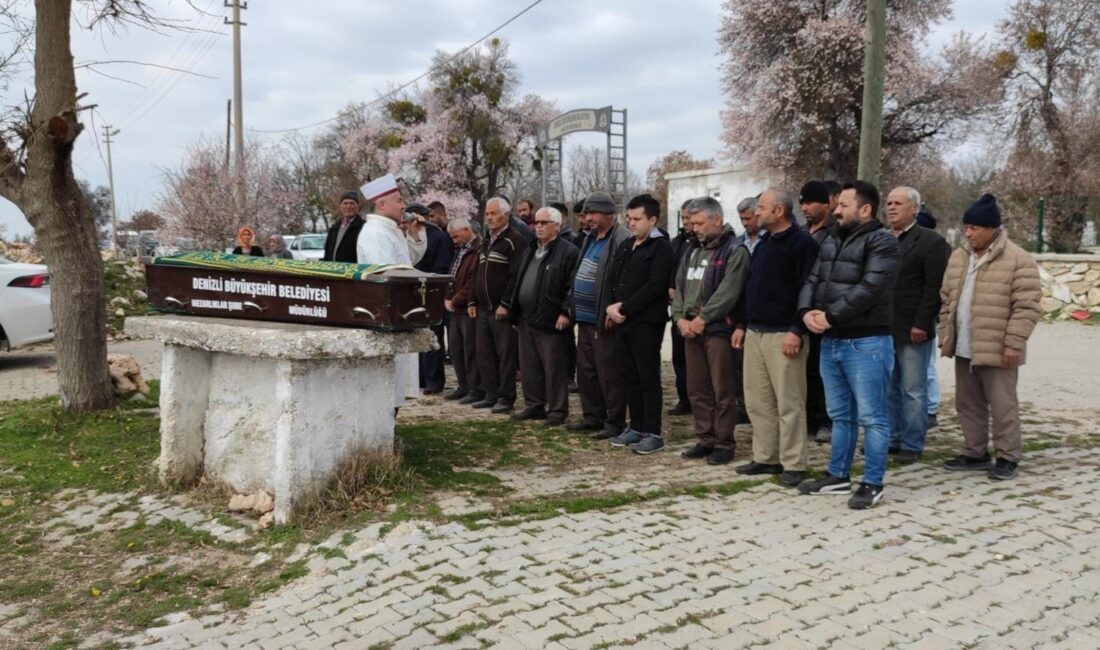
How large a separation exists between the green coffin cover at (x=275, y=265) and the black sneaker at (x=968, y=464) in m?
4.00

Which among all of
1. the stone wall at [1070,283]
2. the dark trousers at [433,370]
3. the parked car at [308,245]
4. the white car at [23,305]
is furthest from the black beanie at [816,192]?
the parked car at [308,245]

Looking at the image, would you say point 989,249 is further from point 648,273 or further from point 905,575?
point 905,575

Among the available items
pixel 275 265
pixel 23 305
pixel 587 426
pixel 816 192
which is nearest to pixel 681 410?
pixel 587 426

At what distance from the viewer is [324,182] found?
4306 centimetres

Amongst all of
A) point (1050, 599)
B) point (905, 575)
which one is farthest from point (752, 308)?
point (1050, 599)

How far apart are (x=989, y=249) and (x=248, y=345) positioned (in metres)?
4.85

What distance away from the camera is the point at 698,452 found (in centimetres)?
628

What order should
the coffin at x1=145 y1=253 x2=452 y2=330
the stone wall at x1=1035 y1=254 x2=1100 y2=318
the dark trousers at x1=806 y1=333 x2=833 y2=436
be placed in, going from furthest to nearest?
the stone wall at x1=1035 y1=254 x2=1100 y2=318, the dark trousers at x1=806 y1=333 x2=833 y2=436, the coffin at x1=145 y1=253 x2=452 y2=330

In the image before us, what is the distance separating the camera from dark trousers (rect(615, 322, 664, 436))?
6500mm

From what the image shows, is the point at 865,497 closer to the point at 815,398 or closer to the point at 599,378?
the point at 815,398

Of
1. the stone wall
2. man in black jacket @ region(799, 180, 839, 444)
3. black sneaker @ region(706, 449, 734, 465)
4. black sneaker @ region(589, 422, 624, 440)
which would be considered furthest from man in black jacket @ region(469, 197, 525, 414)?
the stone wall

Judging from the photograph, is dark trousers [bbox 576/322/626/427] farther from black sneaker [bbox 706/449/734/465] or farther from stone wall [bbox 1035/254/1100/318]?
stone wall [bbox 1035/254/1100/318]

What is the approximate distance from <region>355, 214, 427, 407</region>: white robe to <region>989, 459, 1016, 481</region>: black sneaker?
4.10 meters

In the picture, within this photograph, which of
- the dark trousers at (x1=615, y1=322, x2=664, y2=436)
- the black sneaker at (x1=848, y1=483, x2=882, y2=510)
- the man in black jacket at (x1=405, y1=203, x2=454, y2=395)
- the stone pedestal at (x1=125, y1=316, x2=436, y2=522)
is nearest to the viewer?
the stone pedestal at (x1=125, y1=316, x2=436, y2=522)
